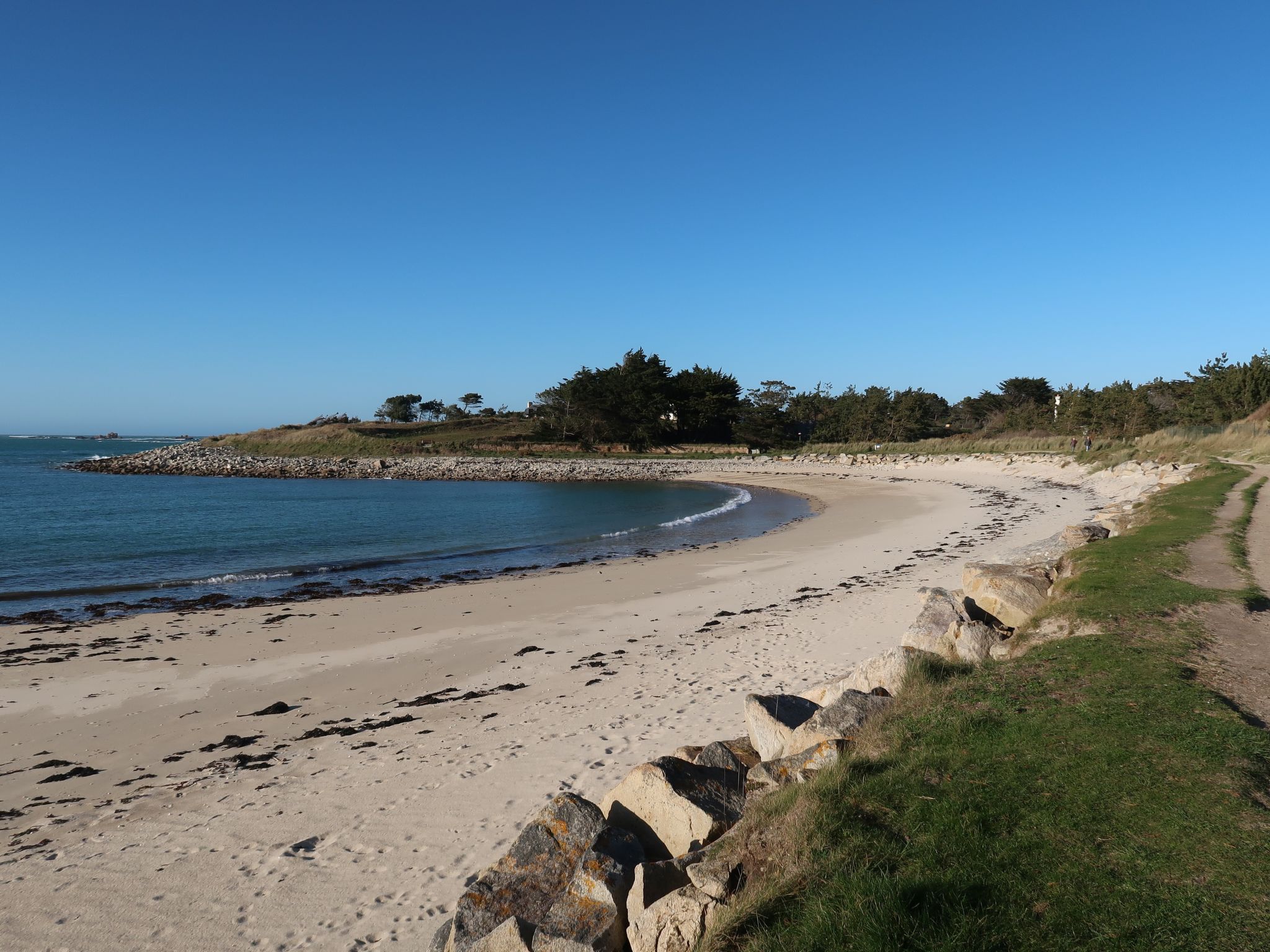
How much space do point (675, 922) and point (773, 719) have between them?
7.61 feet

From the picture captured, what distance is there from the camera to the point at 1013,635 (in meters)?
7.12

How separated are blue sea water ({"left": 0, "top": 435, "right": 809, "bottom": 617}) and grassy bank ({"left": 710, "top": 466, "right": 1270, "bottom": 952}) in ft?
50.8

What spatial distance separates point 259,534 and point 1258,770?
28264 millimetres

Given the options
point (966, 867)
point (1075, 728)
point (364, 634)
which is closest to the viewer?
point (966, 867)

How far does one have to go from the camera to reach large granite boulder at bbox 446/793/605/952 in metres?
3.83

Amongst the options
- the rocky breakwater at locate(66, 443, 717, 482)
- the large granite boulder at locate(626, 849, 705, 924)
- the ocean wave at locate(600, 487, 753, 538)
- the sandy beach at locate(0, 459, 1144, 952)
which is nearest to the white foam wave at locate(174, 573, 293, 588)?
the sandy beach at locate(0, 459, 1144, 952)

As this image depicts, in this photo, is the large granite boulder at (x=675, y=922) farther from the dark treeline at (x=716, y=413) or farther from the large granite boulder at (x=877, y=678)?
the dark treeline at (x=716, y=413)

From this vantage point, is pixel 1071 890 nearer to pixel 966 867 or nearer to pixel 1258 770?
pixel 966 867

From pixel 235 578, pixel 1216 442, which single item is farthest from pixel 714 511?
pixel 1216 442

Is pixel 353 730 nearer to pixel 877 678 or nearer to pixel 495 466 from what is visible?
pixel 877 678

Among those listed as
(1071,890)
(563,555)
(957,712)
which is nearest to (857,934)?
(1071,890)

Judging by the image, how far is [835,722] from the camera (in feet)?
17.0

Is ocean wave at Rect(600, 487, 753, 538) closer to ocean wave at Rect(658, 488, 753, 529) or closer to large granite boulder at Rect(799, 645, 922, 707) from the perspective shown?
ocean wave at Rect(658, 488, 753, 529)

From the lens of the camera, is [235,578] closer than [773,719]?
No
